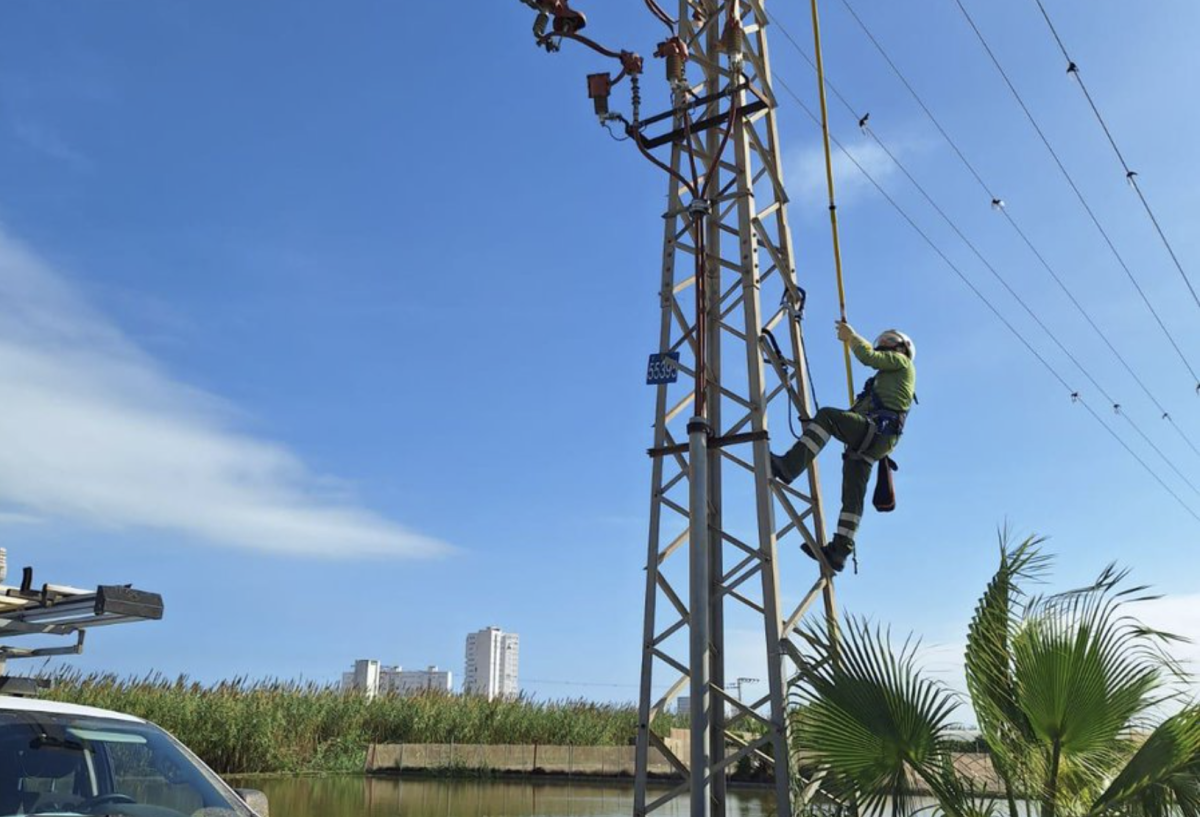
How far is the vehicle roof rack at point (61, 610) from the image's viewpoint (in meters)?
4.41

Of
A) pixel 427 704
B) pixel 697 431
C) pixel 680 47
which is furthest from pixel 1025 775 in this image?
pixel 427 704

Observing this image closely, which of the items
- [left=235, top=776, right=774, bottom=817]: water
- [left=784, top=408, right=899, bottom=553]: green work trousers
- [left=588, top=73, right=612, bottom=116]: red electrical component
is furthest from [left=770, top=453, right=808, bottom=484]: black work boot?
[left=235, top=776, right=774, bottom=817]: water

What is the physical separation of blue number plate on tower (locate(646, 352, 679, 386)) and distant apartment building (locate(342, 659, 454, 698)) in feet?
52.9

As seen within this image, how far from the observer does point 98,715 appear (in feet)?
14.6

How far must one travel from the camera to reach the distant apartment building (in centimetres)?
2300

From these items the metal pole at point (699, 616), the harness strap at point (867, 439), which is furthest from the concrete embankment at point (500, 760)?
the harness strap at point (867, 439)

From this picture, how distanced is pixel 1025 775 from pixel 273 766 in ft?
57.8

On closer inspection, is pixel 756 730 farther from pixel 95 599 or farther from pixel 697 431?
pixel 95 599

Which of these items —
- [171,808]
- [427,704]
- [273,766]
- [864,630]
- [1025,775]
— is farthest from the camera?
[427,704]

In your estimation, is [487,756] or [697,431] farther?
[487,756]

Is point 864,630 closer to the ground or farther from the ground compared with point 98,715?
farther from the ground

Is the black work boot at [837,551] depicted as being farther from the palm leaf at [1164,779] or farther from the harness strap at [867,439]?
the palm leaf at [1164,779]

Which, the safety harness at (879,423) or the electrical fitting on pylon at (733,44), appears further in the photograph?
the electrical fitting on pylon at (733,44)

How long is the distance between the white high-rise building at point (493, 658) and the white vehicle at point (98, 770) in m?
93.6
